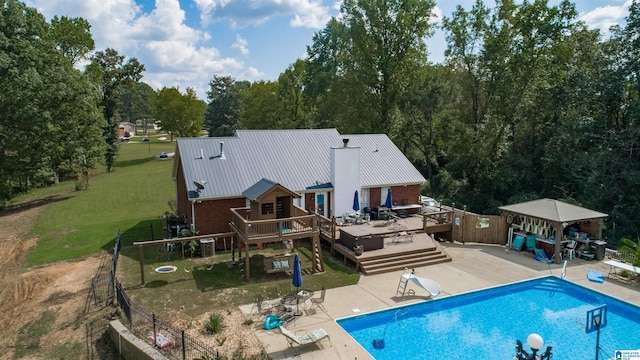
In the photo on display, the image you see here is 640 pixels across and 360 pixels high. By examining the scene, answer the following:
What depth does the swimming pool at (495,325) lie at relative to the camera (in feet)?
38.4

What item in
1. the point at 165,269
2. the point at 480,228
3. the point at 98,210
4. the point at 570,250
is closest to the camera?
the point at 165,269

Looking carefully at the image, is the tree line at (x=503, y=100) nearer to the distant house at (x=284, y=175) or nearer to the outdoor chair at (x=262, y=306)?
the distant house at (x=284, y=175)

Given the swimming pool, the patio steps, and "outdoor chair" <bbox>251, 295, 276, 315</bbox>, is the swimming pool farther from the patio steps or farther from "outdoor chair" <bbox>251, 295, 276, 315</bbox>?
the patio steps

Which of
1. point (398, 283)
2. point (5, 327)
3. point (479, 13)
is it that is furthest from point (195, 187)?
point (479, 13)

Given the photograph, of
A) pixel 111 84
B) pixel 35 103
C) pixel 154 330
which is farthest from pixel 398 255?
pixel 111 84

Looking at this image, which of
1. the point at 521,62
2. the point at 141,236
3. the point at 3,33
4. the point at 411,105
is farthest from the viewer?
the point at 411,105

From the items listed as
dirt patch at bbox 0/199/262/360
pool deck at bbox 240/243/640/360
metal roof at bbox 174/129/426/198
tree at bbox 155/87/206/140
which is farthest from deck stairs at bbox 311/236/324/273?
tree at bbox 155/87/206/140

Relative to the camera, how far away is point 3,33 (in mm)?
28672

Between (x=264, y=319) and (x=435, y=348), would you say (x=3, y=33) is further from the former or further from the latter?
(x=435, y=348)

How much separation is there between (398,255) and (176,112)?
170 feet

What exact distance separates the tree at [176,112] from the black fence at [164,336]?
5168 centimetres

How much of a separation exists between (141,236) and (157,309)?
9707 mm

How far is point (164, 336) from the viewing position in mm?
11750

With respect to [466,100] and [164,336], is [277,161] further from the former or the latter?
[466,100]
